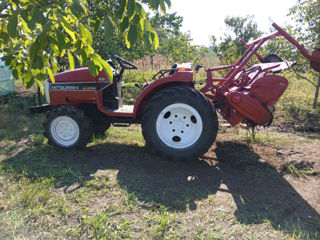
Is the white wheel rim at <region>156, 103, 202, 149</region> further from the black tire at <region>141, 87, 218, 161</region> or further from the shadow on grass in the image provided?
the shadow on grass

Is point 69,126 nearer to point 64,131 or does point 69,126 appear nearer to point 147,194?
point 64,131

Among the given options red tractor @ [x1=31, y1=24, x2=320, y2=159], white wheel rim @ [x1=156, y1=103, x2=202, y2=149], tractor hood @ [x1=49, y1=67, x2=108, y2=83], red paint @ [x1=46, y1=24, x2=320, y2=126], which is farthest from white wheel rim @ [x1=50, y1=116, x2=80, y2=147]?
white wheel rim @ [x1=156, y1=103, x2=202, y2=149]

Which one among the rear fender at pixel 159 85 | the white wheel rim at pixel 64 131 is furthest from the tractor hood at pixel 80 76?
the rear fender at pixel 159 85

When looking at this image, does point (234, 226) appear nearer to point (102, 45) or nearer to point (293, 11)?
point (102, 45)

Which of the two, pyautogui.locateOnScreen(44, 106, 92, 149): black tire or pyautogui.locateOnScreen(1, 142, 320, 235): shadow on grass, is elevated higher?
pyautogui.locateOnScreen(44, 106, 92, 149): black tire

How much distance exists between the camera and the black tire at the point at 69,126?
159 inches

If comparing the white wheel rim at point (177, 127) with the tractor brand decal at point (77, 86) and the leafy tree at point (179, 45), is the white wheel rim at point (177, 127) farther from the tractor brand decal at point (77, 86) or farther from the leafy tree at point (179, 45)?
the leafy tree at point (179, 45)

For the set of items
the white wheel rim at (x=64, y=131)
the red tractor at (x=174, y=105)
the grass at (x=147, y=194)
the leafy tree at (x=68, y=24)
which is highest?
the leafy tree at (x=68, y=24)

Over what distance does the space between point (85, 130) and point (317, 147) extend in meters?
3.57

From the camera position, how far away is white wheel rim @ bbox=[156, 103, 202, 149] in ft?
12.2

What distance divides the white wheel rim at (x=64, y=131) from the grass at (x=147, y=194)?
0.61 feet

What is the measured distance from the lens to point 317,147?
4.31 meters

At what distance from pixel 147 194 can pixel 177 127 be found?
1.23 m

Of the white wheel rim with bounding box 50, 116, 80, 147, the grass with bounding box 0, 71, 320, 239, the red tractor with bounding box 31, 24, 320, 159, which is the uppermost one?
the red tractor with bounding box 31, 24, 320, 159
